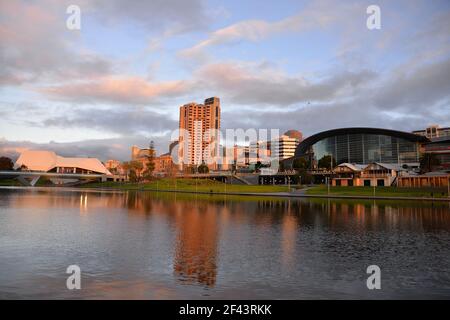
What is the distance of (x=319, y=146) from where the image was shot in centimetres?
15275

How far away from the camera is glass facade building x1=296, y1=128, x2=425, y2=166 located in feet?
417

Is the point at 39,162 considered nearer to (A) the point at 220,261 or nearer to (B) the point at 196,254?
(B) the point at 196,254

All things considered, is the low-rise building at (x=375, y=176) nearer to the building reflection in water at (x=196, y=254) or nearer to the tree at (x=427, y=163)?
the tree at (x=427, y=163)

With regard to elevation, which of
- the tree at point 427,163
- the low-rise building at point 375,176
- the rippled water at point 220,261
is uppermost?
the tree at point 427,163

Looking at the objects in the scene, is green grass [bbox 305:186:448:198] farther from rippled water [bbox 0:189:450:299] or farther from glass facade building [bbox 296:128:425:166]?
glass facade building [bbox 296:128:425:166]

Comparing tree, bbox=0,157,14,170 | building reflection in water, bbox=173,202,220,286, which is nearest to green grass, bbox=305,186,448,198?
building reflection in water, bbox=173,202,220,286

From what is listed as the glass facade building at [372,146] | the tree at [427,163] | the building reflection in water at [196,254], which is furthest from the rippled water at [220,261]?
the glass facade building at [372,146]

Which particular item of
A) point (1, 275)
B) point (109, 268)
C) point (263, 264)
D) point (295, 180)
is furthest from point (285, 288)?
point (295, 180)

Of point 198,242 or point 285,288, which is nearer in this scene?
point 285,288

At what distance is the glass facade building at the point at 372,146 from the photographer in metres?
127

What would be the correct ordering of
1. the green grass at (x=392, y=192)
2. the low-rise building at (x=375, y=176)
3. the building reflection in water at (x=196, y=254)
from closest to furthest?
the building reflection in water at (x=196, y=254) < the green grass at (x=392, y=192) < the low-rise building at (x=375, y=176)
